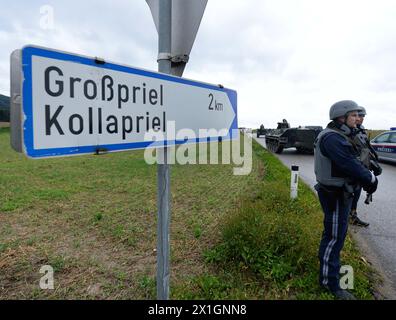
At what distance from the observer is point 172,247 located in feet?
11.2

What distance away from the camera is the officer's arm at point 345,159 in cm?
237

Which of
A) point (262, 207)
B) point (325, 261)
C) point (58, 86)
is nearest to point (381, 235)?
point (262, 207)

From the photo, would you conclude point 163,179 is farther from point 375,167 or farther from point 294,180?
point 294,180

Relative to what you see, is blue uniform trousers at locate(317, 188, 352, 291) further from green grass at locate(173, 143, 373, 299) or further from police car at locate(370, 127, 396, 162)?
police car at locate(370, 127, 396, 162)

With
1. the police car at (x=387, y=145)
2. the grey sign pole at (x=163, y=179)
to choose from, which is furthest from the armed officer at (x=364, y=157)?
the police car at (x=387, y=145)

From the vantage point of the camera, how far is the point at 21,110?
3.28ft

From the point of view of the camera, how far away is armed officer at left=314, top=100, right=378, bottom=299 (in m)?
2.39

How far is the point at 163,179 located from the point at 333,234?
1.80 meters

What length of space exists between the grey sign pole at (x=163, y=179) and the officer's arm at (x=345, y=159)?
1.59 metres

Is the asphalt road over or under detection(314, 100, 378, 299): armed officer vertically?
under

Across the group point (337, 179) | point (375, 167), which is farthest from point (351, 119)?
point (375, 167)

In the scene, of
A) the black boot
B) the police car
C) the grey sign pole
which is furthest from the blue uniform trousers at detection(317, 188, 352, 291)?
the police car

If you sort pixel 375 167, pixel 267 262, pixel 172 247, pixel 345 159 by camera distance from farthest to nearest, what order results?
pixel 375 167
pixel 172 247
pixel 267 262
pixel 345 159
